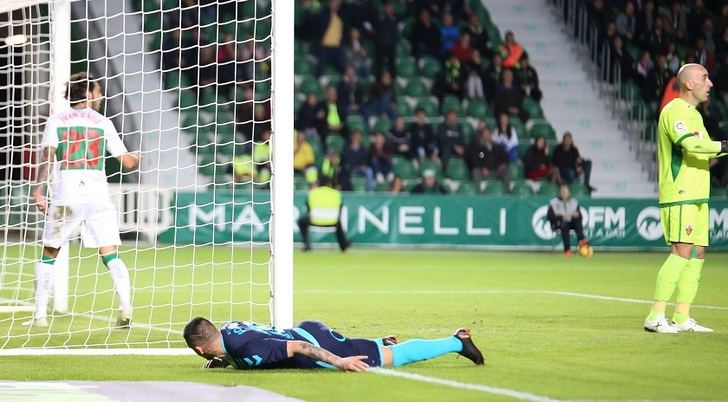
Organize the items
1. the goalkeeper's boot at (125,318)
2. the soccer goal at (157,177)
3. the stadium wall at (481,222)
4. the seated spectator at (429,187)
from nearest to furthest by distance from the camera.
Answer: the soccer goal at (157,177), the goalkeeper's boot at (125,318), the stadium wall at (481,222), the seated spectator at (429,187)

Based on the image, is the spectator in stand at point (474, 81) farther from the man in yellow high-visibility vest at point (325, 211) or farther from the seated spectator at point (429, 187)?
the man in yellow high-visibility vest at point (325, 211)

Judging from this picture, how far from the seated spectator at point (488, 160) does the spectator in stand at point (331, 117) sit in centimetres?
266

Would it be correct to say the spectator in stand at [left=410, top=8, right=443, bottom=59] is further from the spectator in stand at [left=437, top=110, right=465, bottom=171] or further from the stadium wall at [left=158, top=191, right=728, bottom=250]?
the stadium wall at [left=158, top=191, right=728, bottom=250]

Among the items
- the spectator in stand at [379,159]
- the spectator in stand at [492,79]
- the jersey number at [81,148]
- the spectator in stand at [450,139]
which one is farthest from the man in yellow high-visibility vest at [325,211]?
the jersey number at [81,148]

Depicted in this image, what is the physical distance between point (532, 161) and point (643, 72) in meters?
3.58

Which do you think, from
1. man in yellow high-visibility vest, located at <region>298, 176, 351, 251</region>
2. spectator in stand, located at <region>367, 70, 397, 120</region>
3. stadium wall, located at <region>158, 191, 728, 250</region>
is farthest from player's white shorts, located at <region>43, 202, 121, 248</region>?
spectator in stand, located at <region>367, 70, 397, 120</region>

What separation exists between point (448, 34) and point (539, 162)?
12.6ft

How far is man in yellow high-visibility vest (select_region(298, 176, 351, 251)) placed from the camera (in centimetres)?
2295

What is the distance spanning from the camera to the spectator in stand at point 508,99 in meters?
A: 26.6

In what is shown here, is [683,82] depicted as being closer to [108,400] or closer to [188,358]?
[188,358]

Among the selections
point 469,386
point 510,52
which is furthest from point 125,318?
point 510,52

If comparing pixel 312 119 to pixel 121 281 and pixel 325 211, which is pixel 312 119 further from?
pixel 121 281

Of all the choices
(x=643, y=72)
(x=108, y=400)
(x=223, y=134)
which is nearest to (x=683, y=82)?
(x=108, y=400)

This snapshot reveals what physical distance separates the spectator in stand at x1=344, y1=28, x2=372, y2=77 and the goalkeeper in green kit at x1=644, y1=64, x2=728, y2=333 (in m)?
17.5
